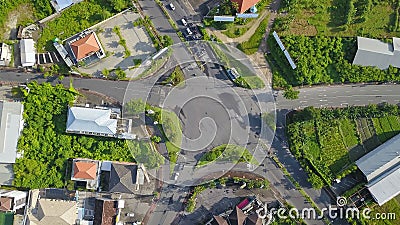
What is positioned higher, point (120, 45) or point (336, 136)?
point (120, 45)

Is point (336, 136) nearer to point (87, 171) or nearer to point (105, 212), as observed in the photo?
point (105, 212)

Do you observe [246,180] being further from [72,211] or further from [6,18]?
[6,18]

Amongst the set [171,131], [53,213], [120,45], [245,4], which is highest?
[245,4]

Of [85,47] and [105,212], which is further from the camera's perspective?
[85,47]

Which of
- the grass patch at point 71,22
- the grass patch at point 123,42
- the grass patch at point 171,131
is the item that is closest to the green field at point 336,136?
the grass patch at point 171,131

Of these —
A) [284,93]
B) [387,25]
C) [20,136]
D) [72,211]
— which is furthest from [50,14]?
[387,25]

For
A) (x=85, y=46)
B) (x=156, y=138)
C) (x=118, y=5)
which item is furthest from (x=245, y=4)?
(x=85, y=46)

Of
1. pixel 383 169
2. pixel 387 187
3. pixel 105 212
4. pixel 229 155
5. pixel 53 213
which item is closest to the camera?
pixel 387 187

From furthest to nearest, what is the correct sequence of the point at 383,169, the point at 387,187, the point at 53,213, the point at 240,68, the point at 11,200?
1. the point at 240,68
2. the point at 53,213
3. the point at 11,200
4. the point at 383,169
5. the point at 387,187
